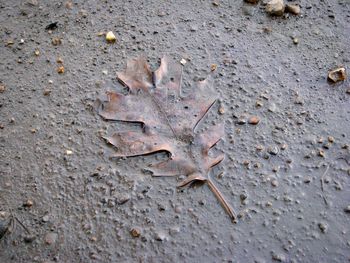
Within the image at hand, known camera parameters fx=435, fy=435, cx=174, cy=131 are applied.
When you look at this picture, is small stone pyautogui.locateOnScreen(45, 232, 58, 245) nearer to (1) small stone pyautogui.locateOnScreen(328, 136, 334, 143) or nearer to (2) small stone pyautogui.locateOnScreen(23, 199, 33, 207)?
(2) small stone pyautogui.locateOnScreen(23, 199, 33, 207)

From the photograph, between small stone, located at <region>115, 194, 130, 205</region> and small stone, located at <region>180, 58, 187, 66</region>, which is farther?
small stone, located at <region>180, 58, 187, 66</region>

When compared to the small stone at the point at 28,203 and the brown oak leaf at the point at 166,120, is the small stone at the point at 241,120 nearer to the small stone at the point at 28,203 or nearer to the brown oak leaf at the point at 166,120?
the brown oak leaf at the point at 166,120

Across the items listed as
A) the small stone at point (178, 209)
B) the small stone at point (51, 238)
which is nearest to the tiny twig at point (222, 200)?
the small stone at point (178, 209)

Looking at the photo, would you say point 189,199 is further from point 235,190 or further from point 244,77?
point 244,77

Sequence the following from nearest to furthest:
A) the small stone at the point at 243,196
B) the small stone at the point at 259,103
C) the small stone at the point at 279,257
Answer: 1. the small stone at the point at 279,257
2. the small stone at the point at 243,196
3. the small stone at the point at 259,103

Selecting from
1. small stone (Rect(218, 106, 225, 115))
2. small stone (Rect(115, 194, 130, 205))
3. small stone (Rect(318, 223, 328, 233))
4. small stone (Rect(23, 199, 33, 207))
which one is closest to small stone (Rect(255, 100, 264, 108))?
small stone (Rect(218, 106, 225, 115))

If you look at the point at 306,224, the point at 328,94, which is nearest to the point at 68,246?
the point at 306,224
